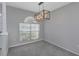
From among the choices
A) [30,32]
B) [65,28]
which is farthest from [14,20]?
[65,28]

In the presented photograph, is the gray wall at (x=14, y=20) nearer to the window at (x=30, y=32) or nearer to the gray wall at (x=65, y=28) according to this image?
the window at (x=30, y=32)

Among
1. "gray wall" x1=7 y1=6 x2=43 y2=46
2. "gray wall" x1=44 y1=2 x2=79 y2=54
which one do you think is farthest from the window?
"gray wall" x1=44 y1=2 x2=79 y2=54

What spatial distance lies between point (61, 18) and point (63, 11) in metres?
0.36

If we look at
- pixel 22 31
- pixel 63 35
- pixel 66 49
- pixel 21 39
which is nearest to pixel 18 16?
pixel 22 31

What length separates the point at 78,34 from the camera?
3586mm

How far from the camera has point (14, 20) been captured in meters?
4.30

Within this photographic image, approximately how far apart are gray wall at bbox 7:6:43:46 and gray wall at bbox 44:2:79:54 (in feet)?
4.06

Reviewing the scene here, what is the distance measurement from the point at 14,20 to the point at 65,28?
2.67 m

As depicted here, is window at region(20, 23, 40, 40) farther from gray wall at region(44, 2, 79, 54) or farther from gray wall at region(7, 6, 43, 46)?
gray wall at region(44, 2, 79, 54)

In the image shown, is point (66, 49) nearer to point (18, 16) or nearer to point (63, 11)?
point (63, 11)

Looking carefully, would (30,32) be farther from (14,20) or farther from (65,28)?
(65,28)

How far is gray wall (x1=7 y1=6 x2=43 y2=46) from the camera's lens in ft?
13.1

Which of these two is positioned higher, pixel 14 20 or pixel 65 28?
pixel 14 20

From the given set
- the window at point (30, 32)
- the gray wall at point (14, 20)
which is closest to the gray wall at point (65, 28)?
the window at point (30, 32)
